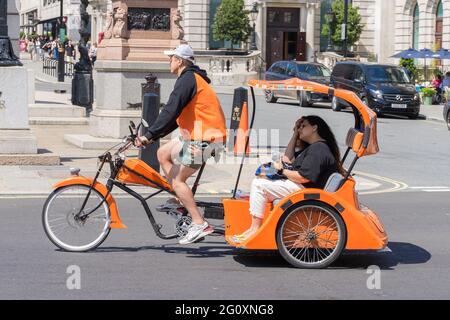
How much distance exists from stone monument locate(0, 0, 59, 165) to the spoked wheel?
708 centimetres

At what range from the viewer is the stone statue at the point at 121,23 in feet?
63.7

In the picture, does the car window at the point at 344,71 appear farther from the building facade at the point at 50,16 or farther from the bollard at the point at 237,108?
the building facade at the point at 50,16

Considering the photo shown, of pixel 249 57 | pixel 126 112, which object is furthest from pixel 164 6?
pixel 249 57

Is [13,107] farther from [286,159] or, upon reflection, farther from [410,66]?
[410,66]

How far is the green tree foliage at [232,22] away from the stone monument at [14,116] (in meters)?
41.9

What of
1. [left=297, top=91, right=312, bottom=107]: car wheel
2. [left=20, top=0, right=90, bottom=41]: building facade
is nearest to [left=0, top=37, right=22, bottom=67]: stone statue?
[left=297, top=91, right=312, bottom=107]: car wheel

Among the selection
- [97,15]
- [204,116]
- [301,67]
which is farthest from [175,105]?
[97,15]

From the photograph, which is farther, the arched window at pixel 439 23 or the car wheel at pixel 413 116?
the arched window at pixel 439 23

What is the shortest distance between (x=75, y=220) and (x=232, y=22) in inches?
1941

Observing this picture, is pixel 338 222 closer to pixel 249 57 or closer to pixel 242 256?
pixel 242 256

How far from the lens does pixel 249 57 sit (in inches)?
2201

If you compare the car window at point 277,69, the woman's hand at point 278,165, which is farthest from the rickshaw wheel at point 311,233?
the car window at point 277,69

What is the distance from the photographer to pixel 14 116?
1628cm

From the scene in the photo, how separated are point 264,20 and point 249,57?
196 inches
